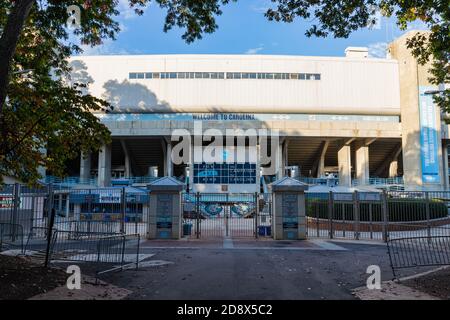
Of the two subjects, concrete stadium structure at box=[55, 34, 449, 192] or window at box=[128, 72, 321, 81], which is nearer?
concrete stadium structure at box=[55, 34, 449, 192]

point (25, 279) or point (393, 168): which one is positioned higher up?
point (393, 168)

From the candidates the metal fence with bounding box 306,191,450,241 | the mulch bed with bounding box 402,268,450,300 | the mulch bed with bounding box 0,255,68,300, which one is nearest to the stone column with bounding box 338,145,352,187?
the metal fence with bounding box 306,191,450,241

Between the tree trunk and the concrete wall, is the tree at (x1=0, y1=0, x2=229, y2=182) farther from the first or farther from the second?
the concrete wall

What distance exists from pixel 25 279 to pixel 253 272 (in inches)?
188

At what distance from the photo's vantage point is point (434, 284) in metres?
7.18

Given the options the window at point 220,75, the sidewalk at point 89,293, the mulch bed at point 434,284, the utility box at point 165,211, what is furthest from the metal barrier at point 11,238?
the window at point 220,75

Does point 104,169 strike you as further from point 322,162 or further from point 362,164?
point 362,164

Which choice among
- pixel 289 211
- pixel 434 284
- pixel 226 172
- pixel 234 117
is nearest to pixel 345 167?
pixel 226 172

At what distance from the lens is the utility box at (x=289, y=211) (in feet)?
52.7

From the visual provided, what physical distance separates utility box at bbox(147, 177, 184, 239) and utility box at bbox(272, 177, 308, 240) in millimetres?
4196

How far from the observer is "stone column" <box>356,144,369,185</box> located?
51606 millimetres

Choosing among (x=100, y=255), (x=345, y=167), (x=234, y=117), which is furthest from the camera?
(x=345, y=167)

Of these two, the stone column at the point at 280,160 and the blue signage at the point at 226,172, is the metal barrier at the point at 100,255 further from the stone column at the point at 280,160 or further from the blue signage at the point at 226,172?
the stone column at the point at 280,160
